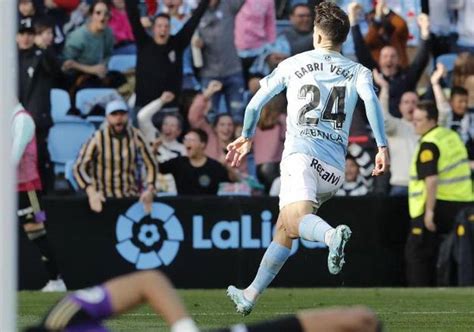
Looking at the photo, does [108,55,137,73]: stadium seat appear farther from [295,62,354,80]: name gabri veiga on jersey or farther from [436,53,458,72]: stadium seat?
[295,62,354,80]: name gabri veiga on jersey

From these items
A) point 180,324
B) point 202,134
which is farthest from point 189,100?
point 180,324

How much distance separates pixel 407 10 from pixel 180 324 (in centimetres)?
1335

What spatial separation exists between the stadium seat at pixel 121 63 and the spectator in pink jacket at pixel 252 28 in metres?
1.35

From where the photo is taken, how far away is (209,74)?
1878 centimetres

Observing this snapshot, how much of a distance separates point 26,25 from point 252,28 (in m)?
2.84

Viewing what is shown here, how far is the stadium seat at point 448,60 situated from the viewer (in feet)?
63.0

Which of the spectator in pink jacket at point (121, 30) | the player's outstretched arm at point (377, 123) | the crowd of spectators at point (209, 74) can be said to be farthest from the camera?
the spectator in pink jacket at point (121, 30)

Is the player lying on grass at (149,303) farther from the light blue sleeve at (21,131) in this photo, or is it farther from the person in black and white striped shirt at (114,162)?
the person in black and white striped shirt at (114,162)

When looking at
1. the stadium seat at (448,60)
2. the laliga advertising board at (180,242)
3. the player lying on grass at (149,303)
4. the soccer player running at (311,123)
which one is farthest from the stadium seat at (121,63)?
the player lying on grass at (149,303)

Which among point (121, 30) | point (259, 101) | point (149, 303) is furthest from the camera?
point (121, 30)

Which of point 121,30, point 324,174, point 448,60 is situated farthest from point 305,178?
point 448,60

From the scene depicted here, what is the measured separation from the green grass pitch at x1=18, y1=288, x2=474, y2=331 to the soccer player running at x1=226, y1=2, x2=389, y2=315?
959 millimetres

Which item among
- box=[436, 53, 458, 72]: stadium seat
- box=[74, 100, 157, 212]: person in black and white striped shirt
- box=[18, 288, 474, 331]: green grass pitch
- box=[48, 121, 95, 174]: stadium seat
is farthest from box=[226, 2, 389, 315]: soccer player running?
box=[436, 53, 458, 72]: stadium seat

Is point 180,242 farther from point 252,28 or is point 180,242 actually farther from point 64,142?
point 252,28
